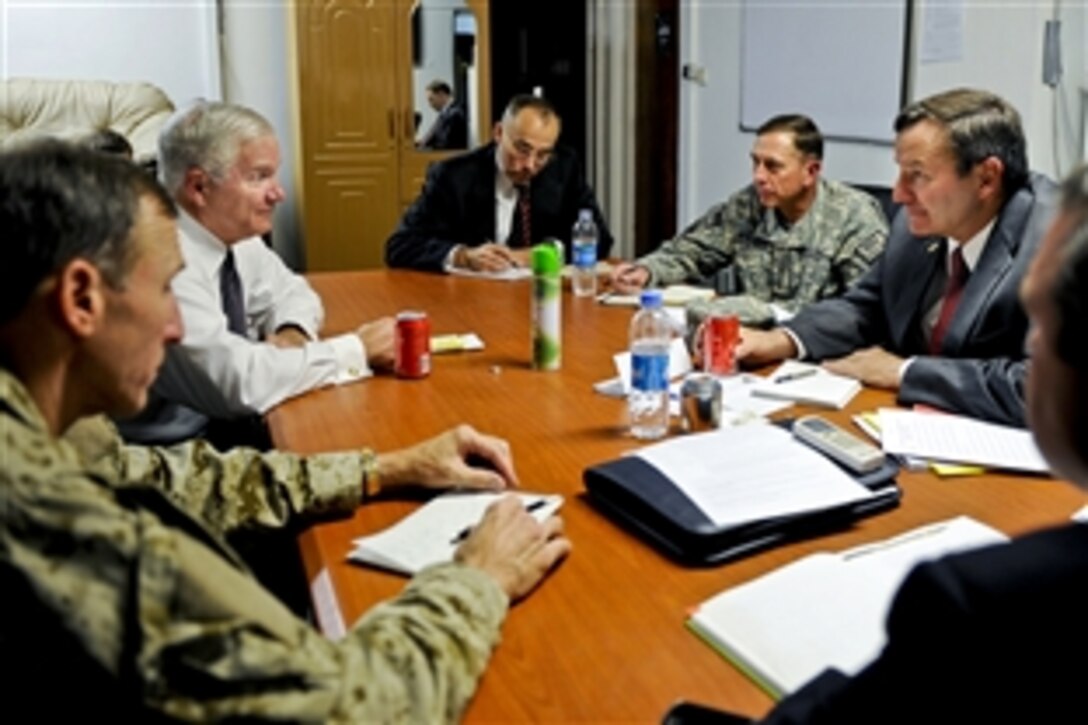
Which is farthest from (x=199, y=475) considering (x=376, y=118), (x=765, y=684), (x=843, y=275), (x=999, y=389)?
(x=376, y=118)

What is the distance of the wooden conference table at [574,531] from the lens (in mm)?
1014

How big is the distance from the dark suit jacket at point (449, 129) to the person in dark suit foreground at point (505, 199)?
2.03m

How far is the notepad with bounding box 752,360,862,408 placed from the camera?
6.17 feet

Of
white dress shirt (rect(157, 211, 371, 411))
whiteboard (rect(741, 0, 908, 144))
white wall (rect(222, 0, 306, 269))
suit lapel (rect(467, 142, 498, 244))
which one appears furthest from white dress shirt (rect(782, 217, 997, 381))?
white wall (rect(222, 0, 306, 269))

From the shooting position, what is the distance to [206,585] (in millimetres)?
831

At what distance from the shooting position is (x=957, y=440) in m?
1.63

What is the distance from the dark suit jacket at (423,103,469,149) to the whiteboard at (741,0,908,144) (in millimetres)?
1456

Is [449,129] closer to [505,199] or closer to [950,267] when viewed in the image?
[505,199]

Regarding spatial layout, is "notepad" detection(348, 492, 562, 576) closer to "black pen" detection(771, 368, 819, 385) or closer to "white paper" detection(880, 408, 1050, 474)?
"white paper" detection(880, 408, 1050, 474)

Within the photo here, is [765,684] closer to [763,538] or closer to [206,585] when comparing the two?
[763,538]

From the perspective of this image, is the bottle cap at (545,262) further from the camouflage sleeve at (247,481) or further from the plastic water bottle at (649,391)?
the camouflage sleeve at (247,481)

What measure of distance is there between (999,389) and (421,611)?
1144mm

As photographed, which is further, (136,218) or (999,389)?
(999,389)

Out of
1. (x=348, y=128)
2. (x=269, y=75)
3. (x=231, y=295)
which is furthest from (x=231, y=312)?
(x=269, y=75)
